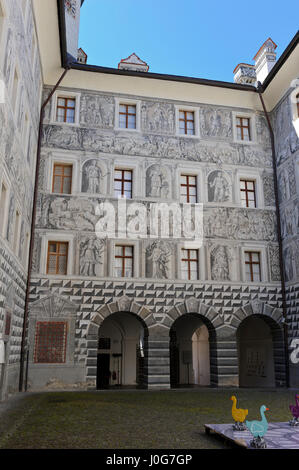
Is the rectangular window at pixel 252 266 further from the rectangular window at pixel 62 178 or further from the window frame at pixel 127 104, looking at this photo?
the rectangular window at pixel 62 178

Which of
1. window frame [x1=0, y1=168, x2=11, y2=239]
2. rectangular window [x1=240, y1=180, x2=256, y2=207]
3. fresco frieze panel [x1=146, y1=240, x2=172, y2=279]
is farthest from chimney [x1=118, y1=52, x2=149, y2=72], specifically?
window frame [x1=0, y1=168, x2=11, y2=239]

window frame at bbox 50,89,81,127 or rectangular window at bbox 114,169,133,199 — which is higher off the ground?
window frame at bbox 50,89,81,127

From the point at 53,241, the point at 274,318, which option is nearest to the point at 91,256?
the point at 53,241

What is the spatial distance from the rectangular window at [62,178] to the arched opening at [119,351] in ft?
18.3

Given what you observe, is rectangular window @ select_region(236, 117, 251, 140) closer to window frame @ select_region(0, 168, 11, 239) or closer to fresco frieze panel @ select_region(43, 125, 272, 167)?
fresco frieze panel @ select_region(43, 125, 272, 167)

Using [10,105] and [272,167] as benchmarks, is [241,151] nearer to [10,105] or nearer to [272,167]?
[272,167]

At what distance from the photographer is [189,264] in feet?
47.3

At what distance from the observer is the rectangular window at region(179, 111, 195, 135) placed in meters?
15.8

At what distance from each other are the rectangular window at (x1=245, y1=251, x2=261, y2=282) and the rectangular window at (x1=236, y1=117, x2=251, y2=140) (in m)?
4.46

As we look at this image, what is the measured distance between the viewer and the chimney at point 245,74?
74.5ft

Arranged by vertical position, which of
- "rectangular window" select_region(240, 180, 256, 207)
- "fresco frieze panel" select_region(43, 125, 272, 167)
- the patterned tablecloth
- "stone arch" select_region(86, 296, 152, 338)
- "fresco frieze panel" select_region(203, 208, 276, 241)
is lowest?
the patterned tablecloth

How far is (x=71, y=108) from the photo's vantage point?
597 inches

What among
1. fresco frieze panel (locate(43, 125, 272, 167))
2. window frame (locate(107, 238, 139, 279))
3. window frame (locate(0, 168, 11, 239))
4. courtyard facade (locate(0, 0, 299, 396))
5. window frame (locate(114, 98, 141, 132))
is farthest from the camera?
window frame (locate(114, 98, 141, 132))

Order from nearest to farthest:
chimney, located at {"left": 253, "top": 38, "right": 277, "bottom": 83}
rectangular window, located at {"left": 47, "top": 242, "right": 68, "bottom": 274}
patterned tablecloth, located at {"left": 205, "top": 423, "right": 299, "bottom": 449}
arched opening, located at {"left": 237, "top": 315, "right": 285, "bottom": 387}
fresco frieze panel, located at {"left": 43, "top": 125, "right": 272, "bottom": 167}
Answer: patterned tablecloth, located at {"left": 205, "top": 423, "right": 299, "bottom": 449}, rectangular window, located at {"left": 47, "top": 242, "right": 68, "bottom": 274}, arched opening, located at {"left": 237, "top": 315, "right": 285, "bottom": 387}, fresco frieze panel, located at {"left": 43, "top": 125, "right": 272, "bottom": 167}, chimney, located at {"left": 253, "top": 38, "right": 277, "bottom": 83}
